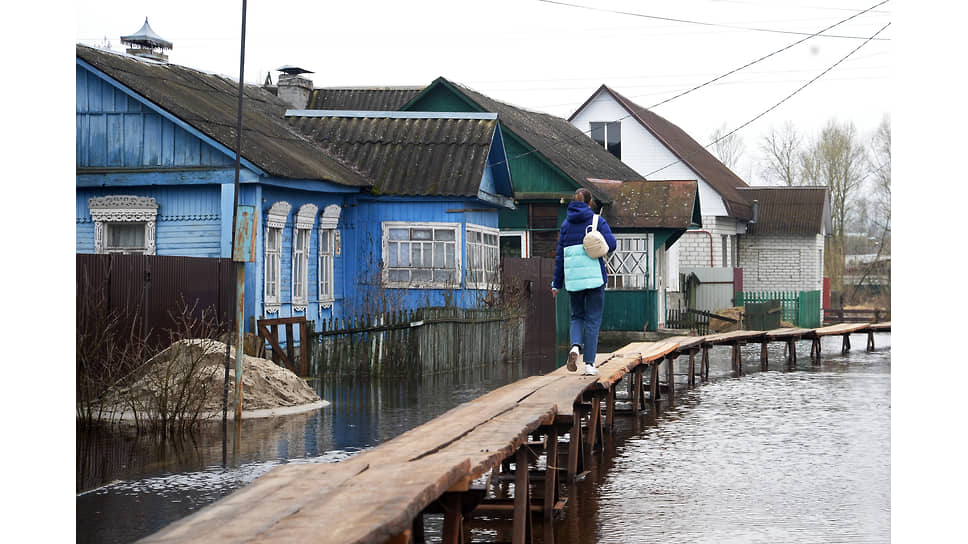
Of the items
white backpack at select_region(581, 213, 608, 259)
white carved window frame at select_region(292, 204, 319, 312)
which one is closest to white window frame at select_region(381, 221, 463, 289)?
white carved window frame at select_region(292, 204, 319, 312)

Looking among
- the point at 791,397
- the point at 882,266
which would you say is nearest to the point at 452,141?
the point at 791,397

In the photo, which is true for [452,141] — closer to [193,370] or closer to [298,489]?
[193,370]

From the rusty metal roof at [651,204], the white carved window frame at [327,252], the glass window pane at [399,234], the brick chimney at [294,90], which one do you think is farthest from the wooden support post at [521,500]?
the rusty metal roof at [651,204]

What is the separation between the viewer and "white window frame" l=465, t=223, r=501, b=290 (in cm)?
2339

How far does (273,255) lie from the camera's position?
Result: 20.1m

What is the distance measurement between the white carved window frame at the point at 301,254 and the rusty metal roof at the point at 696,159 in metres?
21.2

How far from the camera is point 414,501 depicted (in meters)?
4.91

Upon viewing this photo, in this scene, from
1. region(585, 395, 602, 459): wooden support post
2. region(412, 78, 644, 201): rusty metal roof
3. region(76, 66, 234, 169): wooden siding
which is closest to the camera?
region(585, 395, 602, 459): wooden support post

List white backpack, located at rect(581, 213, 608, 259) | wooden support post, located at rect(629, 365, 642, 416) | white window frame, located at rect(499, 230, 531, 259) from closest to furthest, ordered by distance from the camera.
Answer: white backpack, located at rect(581, 213, 608, 259) → wooden support post, located at rect(629, 365, 642, 416) → white window frame, located at rect(499, 230, 531, 259)

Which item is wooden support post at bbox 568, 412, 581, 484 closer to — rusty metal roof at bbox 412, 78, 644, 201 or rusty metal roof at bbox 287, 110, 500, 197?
rusty metal roof at bbox 287, 110, 500, 197

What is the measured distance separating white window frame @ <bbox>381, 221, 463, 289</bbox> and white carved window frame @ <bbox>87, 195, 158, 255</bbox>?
4809 mm

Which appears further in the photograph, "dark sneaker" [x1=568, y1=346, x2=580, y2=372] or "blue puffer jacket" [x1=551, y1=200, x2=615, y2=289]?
"dark sneaker" [x1=568, y1=346, x2=580, y2=372]

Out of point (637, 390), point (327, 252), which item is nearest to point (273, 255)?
point (327, 252)

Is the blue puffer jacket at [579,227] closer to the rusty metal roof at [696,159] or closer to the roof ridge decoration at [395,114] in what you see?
the roof ridge decoration at [395,114]
